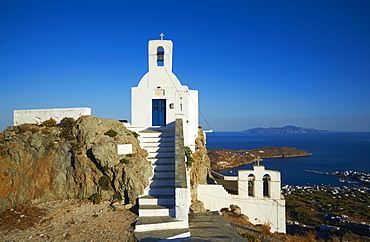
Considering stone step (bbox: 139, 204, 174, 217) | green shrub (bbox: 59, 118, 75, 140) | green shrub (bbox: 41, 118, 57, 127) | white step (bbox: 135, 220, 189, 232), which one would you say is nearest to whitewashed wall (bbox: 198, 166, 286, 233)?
stone step (bbox: 139, 204, 174, 217)

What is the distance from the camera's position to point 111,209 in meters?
9.08

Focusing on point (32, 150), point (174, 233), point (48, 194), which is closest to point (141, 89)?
point (32, 150)

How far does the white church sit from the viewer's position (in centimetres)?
803

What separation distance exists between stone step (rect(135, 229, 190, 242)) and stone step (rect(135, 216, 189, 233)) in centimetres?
13

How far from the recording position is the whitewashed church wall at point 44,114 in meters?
14.2

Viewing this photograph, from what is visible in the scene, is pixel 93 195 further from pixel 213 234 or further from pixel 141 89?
pixel 141 89

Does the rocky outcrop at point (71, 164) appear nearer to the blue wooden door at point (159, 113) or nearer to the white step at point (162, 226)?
the white step at point (162, 226)

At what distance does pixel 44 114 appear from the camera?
48.5 ft

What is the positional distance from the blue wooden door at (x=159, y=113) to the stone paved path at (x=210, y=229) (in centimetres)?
866

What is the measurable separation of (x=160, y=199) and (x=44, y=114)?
36.0ft

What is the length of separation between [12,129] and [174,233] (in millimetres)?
12120

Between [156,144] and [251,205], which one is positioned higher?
[156,144]

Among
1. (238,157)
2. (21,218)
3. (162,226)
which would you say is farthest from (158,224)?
(238,157)

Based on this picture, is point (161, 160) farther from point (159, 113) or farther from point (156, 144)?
point (159, 113)
